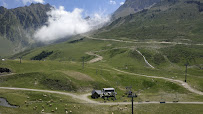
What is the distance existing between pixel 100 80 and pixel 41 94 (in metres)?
38.4

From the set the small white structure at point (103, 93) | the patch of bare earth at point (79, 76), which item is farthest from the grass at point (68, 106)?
the patch of bare earth at point (79, 76)

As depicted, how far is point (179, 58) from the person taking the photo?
19412cm

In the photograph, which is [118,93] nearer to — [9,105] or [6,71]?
[9,105]

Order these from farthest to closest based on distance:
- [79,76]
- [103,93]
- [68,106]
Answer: [79,76]
[103,93]
[68,106]

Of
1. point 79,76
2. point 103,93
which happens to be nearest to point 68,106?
Answer: point 103,93

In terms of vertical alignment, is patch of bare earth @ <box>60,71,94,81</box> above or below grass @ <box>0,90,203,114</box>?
above

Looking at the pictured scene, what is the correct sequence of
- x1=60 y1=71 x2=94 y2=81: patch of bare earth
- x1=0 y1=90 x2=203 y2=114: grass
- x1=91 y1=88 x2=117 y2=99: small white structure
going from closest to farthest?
1. x1=0 y1=90 x2=203 y2=114: grass
2. x1=91 y1=88 x2=117 y2=99: small white structure
3. x1=60 y1=71 x2=94 y2=81: patch of bare earth

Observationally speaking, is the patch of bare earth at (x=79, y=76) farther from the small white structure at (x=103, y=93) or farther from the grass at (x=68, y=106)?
the grass at (x=68, y=106)


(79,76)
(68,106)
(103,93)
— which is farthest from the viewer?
(79,76)

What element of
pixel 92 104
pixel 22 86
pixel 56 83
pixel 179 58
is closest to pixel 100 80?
pixel 56 83

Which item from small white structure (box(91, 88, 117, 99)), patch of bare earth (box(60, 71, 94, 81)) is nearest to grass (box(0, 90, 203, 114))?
small white structure (box(91, 88, 117, 99))

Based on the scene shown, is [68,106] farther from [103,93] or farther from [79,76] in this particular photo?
[79,76]

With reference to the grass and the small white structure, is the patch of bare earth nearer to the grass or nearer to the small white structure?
the small white structure

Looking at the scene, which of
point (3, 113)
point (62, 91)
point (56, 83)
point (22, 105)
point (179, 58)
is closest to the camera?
point (3, 113)
